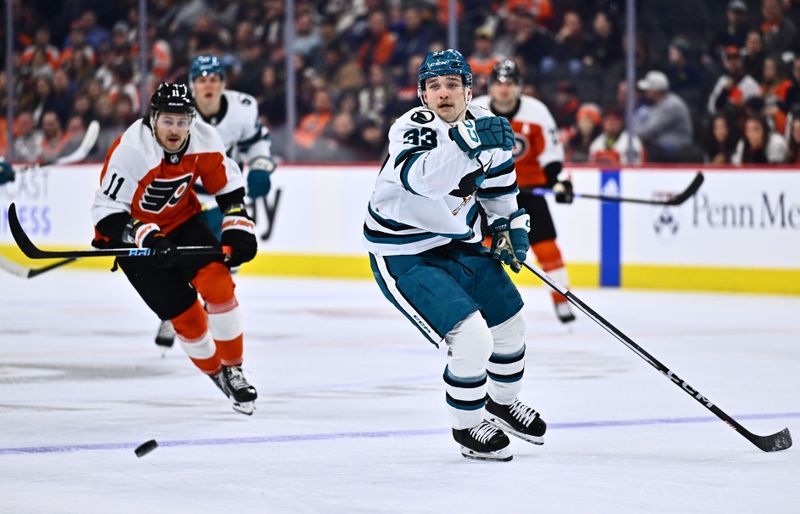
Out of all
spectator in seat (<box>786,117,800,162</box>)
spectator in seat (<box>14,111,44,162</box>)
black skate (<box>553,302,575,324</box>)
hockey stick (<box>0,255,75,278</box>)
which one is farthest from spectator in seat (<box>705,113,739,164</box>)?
spectator in seat (<box>14,111,44,162</box>)

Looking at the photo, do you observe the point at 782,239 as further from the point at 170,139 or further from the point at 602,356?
the point at 170,139

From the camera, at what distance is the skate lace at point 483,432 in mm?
4137

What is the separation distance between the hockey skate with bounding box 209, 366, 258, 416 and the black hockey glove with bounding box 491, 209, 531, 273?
1.05 meters

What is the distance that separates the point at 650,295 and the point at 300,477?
5838 mm

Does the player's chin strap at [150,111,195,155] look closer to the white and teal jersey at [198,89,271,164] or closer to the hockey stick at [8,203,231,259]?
the hockey stick at [8,203,231,259]

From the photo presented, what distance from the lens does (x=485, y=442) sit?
13.5 feet

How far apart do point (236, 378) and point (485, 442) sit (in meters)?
1.23

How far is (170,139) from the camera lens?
505 centimetres

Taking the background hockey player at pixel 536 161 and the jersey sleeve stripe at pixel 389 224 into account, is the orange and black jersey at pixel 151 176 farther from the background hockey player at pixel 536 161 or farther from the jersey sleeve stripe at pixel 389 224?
the background hockey player at pixel 536 161

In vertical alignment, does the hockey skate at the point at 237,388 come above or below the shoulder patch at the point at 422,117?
below

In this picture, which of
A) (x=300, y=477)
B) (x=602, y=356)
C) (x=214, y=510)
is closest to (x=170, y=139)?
(x=300, y=477)

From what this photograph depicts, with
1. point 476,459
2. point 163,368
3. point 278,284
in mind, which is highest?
point 476,459

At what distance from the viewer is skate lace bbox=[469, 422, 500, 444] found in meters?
4.14

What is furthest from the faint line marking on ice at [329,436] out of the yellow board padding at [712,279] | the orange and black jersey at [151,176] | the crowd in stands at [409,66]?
the crowd in stands at [409,66]
